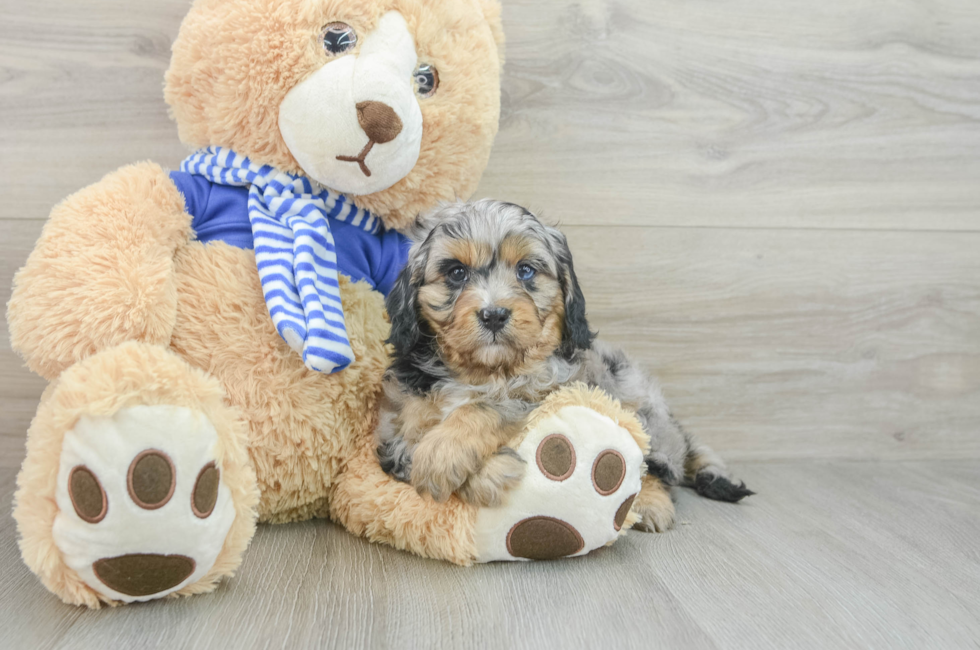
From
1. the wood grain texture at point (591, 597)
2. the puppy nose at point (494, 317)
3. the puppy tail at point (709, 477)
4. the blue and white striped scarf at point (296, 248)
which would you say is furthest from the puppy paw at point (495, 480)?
the puppy tail at point (709, 477)

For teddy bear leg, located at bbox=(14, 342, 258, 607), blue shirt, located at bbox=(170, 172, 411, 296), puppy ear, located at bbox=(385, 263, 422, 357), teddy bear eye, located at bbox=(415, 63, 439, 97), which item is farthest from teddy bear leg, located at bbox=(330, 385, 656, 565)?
teddy bear eye, located at bbox=(415, 63, 439, 97)

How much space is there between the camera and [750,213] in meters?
2.53

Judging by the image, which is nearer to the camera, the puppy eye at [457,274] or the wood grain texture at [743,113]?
the puppy eye at [457,274]

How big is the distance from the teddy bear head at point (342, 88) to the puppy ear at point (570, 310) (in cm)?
38

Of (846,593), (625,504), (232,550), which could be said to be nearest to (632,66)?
(625,504)

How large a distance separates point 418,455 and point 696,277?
1391mm

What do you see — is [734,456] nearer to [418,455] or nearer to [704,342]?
[704,342]

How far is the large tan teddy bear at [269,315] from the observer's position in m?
1.28

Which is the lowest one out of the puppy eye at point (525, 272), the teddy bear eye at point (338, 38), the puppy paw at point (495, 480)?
the puppy paw at point (495, 480)

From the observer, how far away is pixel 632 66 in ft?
7.86

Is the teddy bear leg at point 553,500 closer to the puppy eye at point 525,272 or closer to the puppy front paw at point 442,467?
the puppy front paw at point 442,467

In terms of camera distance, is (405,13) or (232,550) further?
(405,13)

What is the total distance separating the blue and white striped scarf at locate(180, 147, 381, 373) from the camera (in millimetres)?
1616

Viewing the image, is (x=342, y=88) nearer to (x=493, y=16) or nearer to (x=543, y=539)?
(x=493, y=16)
